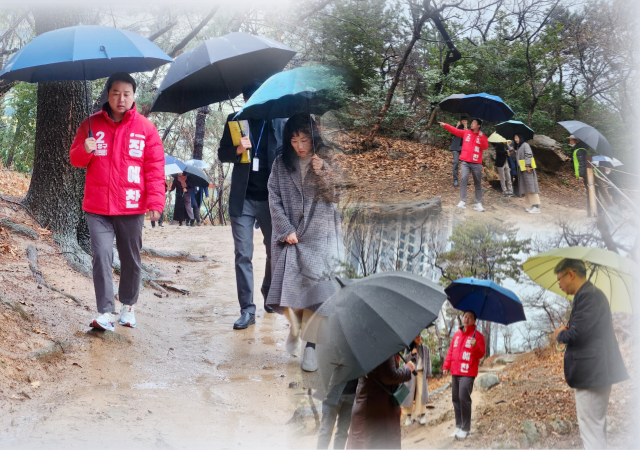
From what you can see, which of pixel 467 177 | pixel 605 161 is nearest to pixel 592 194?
pixel 605 161

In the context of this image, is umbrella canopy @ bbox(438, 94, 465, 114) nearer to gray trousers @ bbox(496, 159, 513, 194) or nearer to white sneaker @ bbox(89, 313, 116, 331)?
gray trousers @ bbox(496, 159, 513, 194)

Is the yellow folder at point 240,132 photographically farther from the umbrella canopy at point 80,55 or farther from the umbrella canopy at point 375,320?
the umbrella canopy at point 375,320

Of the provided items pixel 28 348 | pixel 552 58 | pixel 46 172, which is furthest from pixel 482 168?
Answer: pixel 46 172

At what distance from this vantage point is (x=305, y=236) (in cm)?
187

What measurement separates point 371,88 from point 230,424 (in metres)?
1.68

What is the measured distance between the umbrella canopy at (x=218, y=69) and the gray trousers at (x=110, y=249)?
2.80 ft

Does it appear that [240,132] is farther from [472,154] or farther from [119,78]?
[472,154]

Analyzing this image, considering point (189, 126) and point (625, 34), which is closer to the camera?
point (625, 34)

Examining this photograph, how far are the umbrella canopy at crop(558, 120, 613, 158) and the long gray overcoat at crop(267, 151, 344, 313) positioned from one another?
762mm

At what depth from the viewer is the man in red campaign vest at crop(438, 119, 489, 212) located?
1.58m

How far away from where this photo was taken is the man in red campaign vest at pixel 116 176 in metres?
3.39

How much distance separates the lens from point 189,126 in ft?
60.7

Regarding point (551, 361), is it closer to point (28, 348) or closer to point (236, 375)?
point (236, 375)

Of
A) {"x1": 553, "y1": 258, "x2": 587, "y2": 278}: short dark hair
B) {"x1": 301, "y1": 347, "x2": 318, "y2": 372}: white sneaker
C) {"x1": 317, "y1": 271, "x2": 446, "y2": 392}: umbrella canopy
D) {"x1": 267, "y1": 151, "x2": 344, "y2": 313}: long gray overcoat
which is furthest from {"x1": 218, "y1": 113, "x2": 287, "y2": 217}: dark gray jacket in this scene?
{"x1": 553, "y1": 258, "x2": 587, "y2": 278}: short dark hair
